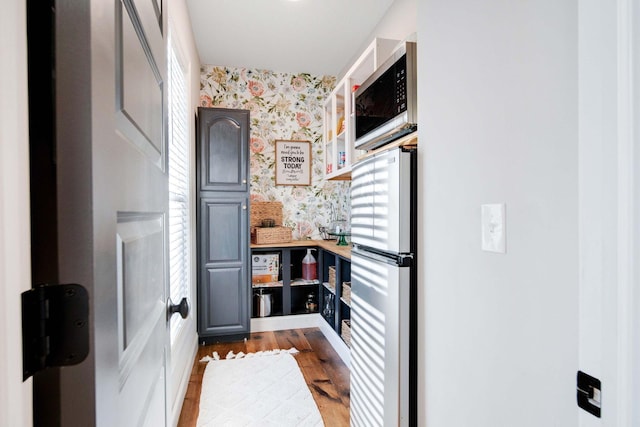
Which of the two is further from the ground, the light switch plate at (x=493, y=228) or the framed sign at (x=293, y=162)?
the framed sign at (x=293, y=162)

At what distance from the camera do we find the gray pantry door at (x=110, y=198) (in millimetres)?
404

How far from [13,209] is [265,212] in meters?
3.40

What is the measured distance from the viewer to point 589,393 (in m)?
0.57

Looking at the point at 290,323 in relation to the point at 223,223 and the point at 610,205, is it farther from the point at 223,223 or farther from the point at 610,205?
the point at 610,205

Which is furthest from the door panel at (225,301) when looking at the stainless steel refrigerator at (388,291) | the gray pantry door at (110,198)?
the gray pantry door at (110,198)

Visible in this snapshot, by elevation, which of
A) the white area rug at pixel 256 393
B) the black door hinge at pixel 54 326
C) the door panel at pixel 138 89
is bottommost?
the white area rug at pixel 256 393

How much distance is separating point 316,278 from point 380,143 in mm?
2075

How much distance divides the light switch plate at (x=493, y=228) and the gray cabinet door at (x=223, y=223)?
247 centimetres

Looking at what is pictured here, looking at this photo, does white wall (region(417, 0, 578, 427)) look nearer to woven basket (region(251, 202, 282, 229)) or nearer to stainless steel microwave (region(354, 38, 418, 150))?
stainless steel microwave (region(354, 38, 418, 150))

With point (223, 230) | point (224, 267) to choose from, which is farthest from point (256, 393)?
point (223, 230)

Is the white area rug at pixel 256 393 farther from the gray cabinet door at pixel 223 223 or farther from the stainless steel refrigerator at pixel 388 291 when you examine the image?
the stainless steel refrigerator at pixel 388 291

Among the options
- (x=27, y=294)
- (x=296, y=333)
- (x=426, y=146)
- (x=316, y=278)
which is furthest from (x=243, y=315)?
(x=27, y=294)

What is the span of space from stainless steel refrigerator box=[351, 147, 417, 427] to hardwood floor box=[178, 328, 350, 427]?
0.52m

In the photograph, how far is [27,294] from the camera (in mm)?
379
